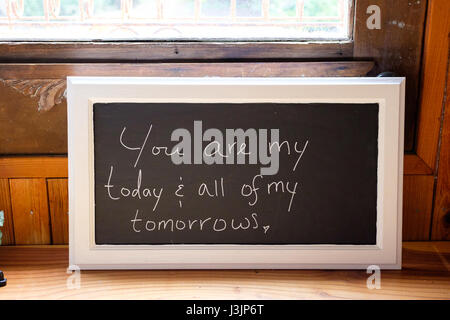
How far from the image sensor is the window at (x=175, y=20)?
1.16 meters

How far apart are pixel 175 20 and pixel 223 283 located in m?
0.69

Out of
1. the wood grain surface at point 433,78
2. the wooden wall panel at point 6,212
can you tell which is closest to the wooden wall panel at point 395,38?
the wood grain surface at point 433,78

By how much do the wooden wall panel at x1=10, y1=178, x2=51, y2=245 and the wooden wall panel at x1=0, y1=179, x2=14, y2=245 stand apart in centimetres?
1

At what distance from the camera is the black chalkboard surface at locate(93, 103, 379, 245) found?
101 centimetres

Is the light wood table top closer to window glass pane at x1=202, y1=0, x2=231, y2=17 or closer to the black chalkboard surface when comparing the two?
the black chalkboard surface

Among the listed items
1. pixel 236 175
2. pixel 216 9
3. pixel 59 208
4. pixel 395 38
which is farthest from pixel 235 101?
pixel 59 208

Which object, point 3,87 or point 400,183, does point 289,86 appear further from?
point 3,87

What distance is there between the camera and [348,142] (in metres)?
1.02

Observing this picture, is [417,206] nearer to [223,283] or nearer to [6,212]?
[223,283]

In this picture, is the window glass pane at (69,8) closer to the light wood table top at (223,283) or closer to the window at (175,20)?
the window at (175,20)

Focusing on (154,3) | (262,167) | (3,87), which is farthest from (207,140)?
(3,87)

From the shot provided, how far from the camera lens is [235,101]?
1.00 metres

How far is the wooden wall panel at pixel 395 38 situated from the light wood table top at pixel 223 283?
0.49m

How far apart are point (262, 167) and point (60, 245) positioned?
1.97 ft
